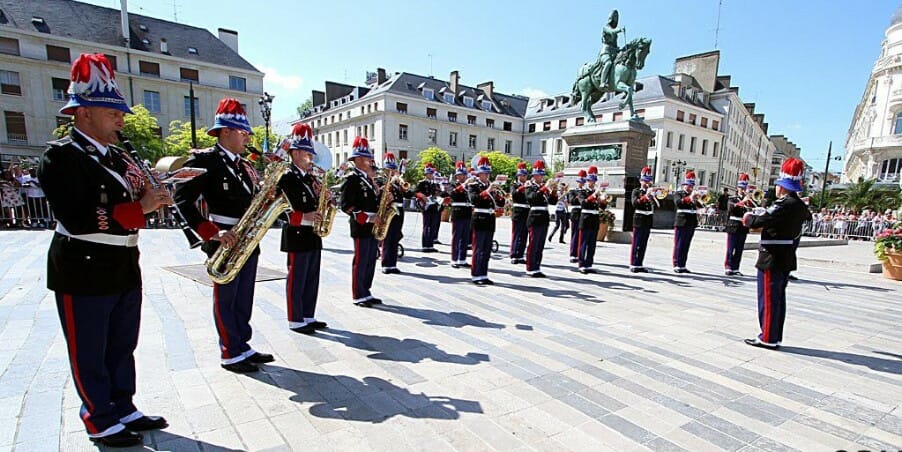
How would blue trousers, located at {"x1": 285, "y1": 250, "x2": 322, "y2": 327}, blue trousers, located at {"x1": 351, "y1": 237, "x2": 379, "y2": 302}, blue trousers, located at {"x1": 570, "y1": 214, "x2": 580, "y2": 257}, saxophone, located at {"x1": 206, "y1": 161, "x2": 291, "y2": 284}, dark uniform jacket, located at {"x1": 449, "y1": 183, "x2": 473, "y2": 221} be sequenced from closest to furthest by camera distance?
1. saxophone, located at {"x1": 206, "y1": 161, "x2": 291, "y2": 284}
2. blue trousers, located at {"x1": 285, "y1": 250, "x2": 322, "y2": 327}
3. blue trousers, located at {"x1": 351, "y1": 237, "x2": 379, "y2": 302}
4. dark uniform jacket, located at {"x1": 449, "y1": 183, "x2": 473, "y2": 221}
5. blue trousers, located at {"x1": 570, "y1": 214, "x2": 580, "y2": 257}

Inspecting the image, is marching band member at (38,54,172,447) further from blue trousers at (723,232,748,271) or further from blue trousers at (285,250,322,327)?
blue trousers at (723,232,748,271)

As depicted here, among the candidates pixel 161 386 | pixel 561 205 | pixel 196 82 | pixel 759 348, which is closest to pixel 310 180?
pixel 161 386

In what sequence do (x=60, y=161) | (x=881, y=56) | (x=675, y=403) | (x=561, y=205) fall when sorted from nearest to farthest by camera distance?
(x=60, y=161)
(x=675, y=403)
(x=561, y=205)
(x=881, y=56)

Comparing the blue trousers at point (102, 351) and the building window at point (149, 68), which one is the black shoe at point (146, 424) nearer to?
the blue trousers at point (102, 351)

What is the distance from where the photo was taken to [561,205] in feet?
49.3

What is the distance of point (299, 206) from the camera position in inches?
176

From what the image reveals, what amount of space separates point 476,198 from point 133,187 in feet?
19.2

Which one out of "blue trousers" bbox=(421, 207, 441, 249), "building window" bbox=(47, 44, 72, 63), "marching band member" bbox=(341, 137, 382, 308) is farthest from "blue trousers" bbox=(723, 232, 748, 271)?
"building window" bbox=(47, 44, 72, 63)

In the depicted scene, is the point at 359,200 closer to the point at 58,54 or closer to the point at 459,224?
the point at 459,224

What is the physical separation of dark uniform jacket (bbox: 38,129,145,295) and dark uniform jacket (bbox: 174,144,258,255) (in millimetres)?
740

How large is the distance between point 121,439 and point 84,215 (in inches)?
57.6

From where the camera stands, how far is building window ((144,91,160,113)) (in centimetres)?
4025

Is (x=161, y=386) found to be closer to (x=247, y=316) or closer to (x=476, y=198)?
(x=247, y=316)

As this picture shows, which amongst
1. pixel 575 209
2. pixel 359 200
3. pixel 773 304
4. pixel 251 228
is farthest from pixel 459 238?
pixel 251 228
